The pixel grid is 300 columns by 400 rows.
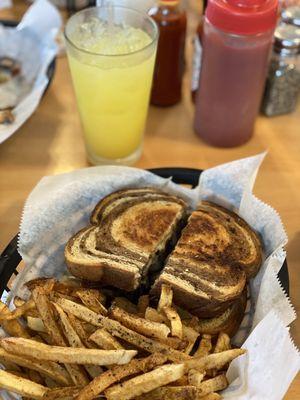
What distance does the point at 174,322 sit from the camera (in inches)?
32.6

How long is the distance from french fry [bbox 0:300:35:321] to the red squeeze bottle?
0.69 m

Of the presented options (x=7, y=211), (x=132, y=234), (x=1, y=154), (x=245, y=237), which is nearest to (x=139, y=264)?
(x=132, y=234)

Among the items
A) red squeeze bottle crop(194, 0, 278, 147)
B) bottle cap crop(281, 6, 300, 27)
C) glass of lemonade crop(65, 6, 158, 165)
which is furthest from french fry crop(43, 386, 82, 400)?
bottle cap crop(281, 6, 300, 27)

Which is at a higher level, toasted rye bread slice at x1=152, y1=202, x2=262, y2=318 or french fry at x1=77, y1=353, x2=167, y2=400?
french fry at x1=77, y1=353, x2=167, y2=400

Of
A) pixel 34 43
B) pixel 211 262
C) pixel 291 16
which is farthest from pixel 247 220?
pixel 34 43

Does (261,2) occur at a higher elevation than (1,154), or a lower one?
higher

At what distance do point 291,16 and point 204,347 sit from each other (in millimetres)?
901

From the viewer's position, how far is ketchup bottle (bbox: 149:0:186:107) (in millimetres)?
1295

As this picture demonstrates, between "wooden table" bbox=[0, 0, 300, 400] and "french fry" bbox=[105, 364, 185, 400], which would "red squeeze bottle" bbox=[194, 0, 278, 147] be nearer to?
"wooden table" bbox=[0, 0, 300, 400]

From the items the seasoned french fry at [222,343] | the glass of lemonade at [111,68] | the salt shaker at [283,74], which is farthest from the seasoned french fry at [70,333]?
the salt shaker at [283,74]

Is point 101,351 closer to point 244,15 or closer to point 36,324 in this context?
point 36,324

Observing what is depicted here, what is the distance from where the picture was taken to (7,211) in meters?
1.20

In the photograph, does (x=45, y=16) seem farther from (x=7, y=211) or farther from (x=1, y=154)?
(x=7, y=211)

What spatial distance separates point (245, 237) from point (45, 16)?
37.6 inches
